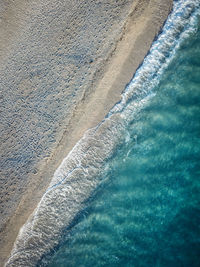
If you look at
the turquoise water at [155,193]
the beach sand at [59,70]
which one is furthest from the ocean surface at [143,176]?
the beach sand at [59,70]

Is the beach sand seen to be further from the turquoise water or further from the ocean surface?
the turquoise water

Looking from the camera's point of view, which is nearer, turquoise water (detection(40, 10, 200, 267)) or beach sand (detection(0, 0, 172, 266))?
beach sand (detection(0, 0, 172, 266))

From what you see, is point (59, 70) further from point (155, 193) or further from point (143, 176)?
point (155, 193)

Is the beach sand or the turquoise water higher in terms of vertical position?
the beach sand

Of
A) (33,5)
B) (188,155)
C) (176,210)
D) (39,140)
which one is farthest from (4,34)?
(176,210)

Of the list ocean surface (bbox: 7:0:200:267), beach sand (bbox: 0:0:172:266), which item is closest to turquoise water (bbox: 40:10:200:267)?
ocean surface (bbox: 7:0:200:267)

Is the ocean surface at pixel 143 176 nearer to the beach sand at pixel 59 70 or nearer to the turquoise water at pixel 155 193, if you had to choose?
the turquoise water at pixel 155 193
